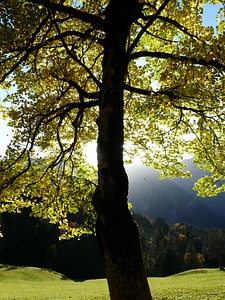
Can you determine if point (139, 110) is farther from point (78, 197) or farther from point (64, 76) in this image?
point (78, 197)

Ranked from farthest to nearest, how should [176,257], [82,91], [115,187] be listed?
1. [176,257]
2. [82,91]
3. [115,187]

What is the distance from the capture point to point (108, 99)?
8.56 metres

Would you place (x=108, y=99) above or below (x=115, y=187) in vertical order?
above

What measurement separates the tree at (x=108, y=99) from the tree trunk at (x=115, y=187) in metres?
0.02

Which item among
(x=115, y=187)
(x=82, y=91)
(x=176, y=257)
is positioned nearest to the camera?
(x=115, y=187)

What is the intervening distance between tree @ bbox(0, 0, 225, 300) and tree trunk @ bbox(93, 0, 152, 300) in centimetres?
2

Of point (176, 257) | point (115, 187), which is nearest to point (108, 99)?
point (115, 187)

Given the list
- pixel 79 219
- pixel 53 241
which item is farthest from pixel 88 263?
pixel 79 219

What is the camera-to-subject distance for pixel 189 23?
14055 millimetres

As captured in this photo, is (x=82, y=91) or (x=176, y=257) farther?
(x=176, y=257)

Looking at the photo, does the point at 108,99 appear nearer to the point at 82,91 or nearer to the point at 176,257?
the point at 82,91

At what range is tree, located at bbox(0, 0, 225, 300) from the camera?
812cm

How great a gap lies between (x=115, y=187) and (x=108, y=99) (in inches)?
89.8

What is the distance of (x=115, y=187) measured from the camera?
8.14 metres
